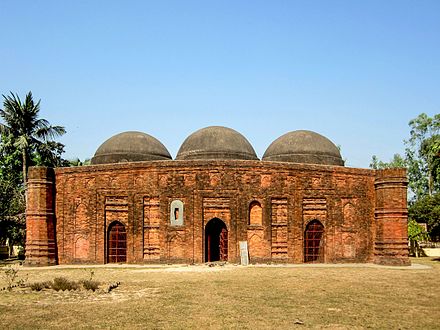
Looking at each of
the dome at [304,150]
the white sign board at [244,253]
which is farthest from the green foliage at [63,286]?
the dome at [304,150]

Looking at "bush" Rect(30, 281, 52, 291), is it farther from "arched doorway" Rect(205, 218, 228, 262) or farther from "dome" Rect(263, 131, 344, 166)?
"dome" Rect(263, 131, 344, 166)

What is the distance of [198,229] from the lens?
18516mm

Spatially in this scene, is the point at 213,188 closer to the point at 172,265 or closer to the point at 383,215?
the point at 172,265

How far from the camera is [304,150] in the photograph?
22219mm

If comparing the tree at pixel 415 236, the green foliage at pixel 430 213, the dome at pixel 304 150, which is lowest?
the tree at pixel 415 236

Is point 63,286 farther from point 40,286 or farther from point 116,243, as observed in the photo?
point 116,243

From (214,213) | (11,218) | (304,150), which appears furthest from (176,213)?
(11,218)

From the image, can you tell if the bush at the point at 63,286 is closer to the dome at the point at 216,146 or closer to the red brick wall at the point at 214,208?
the red brick wall at the point at 214,208

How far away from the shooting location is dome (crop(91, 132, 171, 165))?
22250mm

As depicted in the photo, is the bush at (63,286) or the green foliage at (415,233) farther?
the green foliage at (415,233)

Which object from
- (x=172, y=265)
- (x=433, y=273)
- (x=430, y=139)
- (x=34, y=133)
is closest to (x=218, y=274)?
(x=172, y=265)

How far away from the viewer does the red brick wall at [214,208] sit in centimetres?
1864

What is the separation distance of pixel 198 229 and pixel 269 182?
10.6 feet

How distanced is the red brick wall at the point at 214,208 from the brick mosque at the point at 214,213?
0.04 metres
